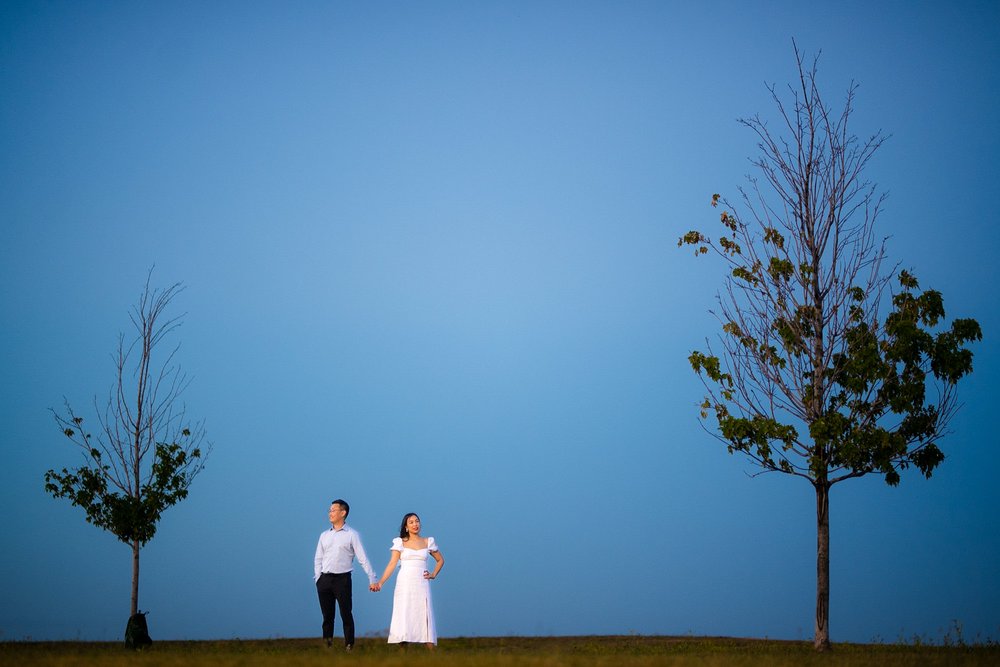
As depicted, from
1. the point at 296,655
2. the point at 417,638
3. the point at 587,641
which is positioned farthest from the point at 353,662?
the point at 587,641

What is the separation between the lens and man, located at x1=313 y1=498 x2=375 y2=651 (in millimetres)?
16969

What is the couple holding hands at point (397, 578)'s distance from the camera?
16578mm

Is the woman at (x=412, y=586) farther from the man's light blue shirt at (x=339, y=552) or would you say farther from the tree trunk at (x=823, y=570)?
the tree trunk at (x=823, y=570)

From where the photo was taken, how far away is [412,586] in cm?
1656

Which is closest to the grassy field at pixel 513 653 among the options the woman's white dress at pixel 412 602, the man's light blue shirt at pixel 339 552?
the woman's white dress at pixel 412 602

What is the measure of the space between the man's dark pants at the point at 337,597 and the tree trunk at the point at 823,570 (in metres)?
8.71

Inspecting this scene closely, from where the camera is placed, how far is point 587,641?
69.9 ft

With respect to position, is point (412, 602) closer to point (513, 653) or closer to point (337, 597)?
point (337, 597)

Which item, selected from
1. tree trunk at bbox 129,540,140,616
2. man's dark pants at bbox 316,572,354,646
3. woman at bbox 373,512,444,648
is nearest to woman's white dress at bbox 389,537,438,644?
woman at bbox 373,512,444,648

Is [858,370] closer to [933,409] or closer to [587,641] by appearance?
[933,409]

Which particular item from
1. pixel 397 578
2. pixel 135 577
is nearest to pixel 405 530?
pixel 397 578

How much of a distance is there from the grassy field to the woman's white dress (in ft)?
0.88

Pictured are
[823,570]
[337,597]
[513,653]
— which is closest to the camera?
[513,653]

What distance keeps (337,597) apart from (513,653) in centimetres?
323
